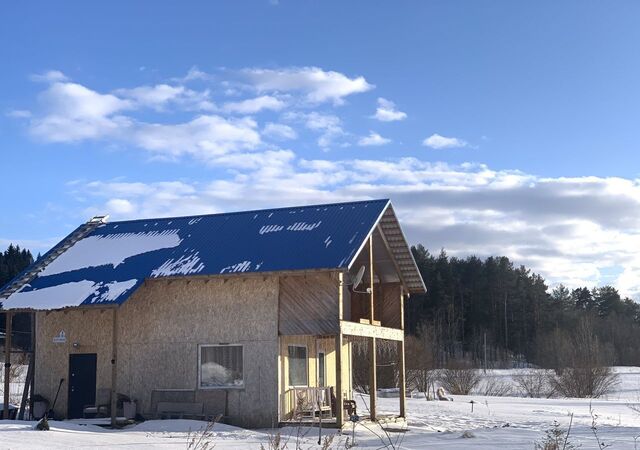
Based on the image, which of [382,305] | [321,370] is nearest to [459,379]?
[382,305]

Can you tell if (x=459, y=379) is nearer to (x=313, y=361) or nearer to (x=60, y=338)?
(x=313, y=361)

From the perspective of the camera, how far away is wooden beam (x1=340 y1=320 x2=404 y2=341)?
21.4 metres

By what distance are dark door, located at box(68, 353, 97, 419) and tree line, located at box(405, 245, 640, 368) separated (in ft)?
154

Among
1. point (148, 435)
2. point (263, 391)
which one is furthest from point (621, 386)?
point (148, 435)

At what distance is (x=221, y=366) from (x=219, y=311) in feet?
4.69

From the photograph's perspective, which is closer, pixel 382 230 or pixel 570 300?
pixel 382 230

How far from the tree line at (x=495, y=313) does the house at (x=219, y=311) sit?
45.4 meters

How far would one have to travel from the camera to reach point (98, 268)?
2422cm

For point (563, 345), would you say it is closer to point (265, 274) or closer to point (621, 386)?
point (621, 386)

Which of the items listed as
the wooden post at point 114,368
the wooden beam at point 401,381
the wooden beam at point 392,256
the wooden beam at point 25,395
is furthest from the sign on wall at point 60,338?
the wooden beam at point 401,381

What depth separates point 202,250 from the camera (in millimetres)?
23578

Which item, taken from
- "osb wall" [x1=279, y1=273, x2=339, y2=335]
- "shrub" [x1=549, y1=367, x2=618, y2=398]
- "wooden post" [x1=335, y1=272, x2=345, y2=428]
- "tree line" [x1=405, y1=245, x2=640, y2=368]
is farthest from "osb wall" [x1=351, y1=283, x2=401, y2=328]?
"tree line" [x1=405, y1=245, x2=640, y2=368]

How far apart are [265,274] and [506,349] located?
56.0 metres

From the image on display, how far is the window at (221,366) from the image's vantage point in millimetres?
22234
